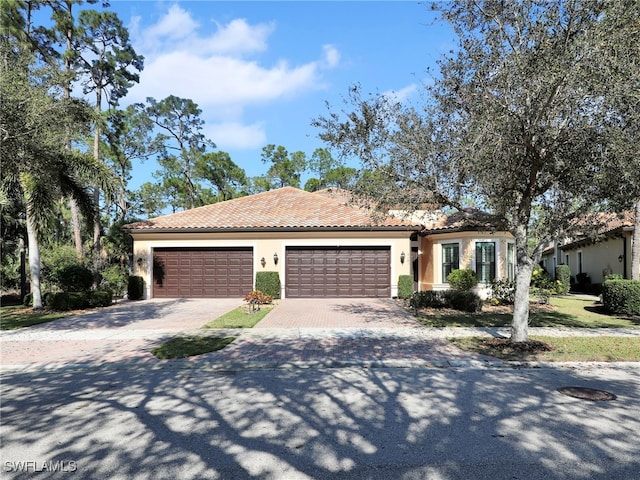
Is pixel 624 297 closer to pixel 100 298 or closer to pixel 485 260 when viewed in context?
pixel 485 260

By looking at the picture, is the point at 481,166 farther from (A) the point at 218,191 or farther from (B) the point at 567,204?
(A) the point at 218,191

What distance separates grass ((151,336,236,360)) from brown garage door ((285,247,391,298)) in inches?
362

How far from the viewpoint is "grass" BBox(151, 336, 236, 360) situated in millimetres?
7836

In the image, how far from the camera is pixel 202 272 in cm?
1866

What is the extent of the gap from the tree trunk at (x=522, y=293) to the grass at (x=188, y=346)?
6.04 metres

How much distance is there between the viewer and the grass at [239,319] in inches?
433

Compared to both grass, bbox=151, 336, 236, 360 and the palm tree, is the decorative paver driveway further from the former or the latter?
the palm tree

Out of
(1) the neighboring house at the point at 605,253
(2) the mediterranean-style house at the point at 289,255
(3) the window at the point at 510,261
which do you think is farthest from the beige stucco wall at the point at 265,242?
(1) the neighboring house at the point at 605,253

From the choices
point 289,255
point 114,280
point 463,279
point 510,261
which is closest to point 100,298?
point 114,280

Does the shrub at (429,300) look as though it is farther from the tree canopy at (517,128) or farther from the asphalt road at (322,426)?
the asphalt road at (322,426)

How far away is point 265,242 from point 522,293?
12.2m

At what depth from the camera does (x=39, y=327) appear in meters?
11.1

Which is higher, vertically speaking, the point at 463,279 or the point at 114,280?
the point at 463,279

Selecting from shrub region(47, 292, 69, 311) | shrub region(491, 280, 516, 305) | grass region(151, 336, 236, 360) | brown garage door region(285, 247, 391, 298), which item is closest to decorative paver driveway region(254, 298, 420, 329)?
brown garage door region(285, 247, 391, 298)
